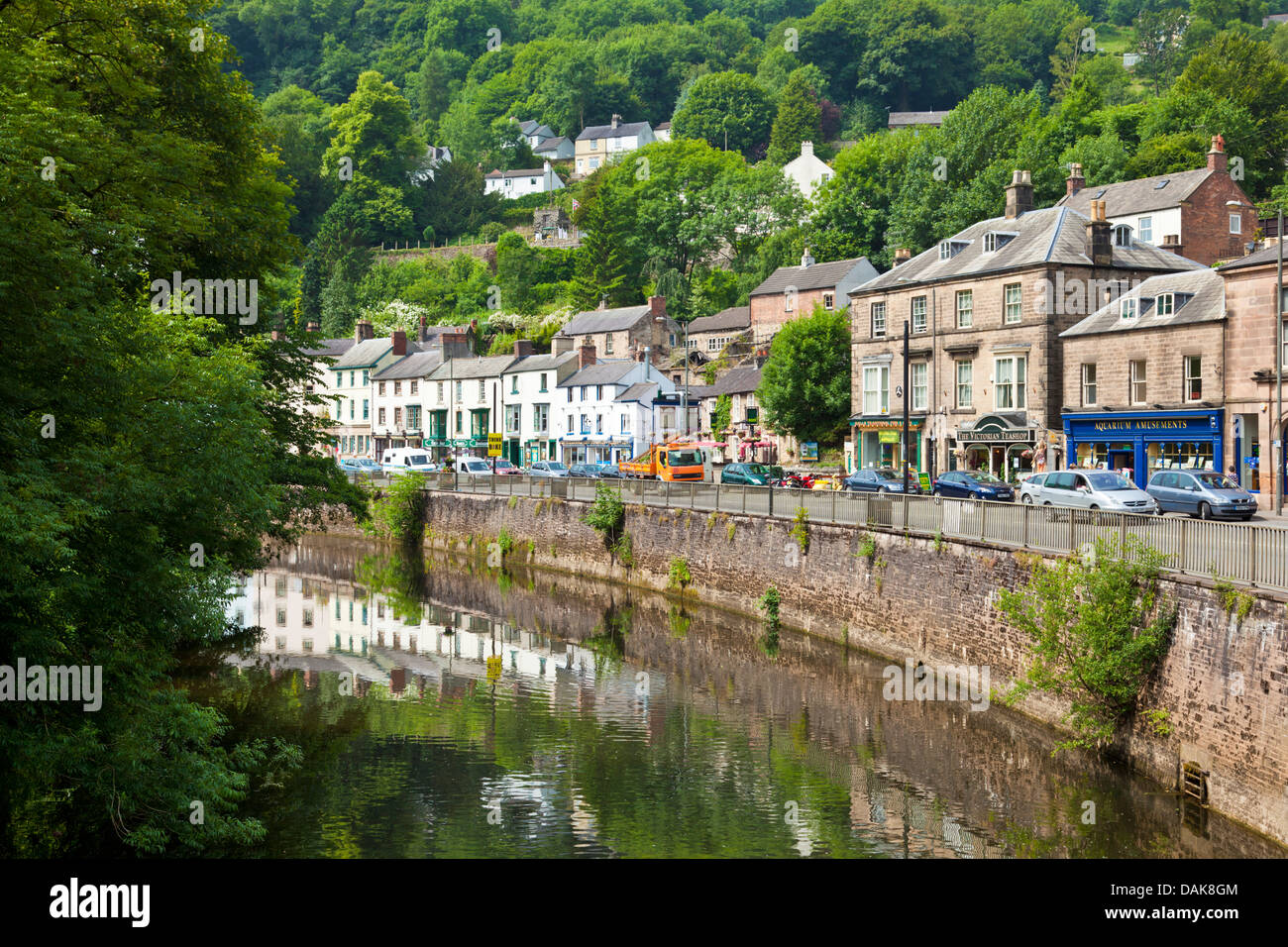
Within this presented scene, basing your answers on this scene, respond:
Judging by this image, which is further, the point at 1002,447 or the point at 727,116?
the point at 727,116

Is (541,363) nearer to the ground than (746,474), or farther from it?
farther from it

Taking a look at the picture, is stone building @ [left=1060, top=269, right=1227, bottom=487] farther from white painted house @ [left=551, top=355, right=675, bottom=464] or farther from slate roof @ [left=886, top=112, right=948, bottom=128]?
slate roof @ [left=886, top=112, right=948, bottom=128]

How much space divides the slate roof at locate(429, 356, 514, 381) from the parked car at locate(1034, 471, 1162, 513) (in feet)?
186

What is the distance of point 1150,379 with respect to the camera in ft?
147

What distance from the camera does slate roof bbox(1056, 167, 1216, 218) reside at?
64250 millimetres

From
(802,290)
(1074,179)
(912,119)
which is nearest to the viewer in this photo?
(1074,179)

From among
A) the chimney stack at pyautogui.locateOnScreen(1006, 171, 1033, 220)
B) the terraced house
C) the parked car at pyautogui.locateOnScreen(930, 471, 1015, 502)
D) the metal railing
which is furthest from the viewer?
the chimney stack at pyautogui.locateOnScreen(1006, 171, 1033, 220)

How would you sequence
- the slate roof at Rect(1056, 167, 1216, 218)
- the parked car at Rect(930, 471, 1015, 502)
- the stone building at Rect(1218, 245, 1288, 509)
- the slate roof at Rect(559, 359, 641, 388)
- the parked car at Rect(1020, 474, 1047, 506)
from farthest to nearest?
the slate roof at Rect(559, 359, 641, 388), the slate roof at Rect(1056, 167, 1216, 218), the parked car at Rect(930, 471, 1015, 502), the stone building at Rect(1218, 245, 1288, 509), the parked car at Rect(1020, 474, 1047, 506)

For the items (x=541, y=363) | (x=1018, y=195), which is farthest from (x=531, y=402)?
(x=1018, y=195)

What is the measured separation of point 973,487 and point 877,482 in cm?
539

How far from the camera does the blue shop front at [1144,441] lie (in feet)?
140

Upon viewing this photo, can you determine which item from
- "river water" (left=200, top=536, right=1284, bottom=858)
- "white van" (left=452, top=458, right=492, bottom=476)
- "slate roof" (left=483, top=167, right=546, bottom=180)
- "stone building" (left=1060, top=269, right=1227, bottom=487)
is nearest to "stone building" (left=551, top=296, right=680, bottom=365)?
"white van" (left=452, top=458, right=492, bottom=476)

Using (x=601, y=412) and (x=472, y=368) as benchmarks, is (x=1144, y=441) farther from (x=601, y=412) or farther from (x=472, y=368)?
(x=472, y=368)
